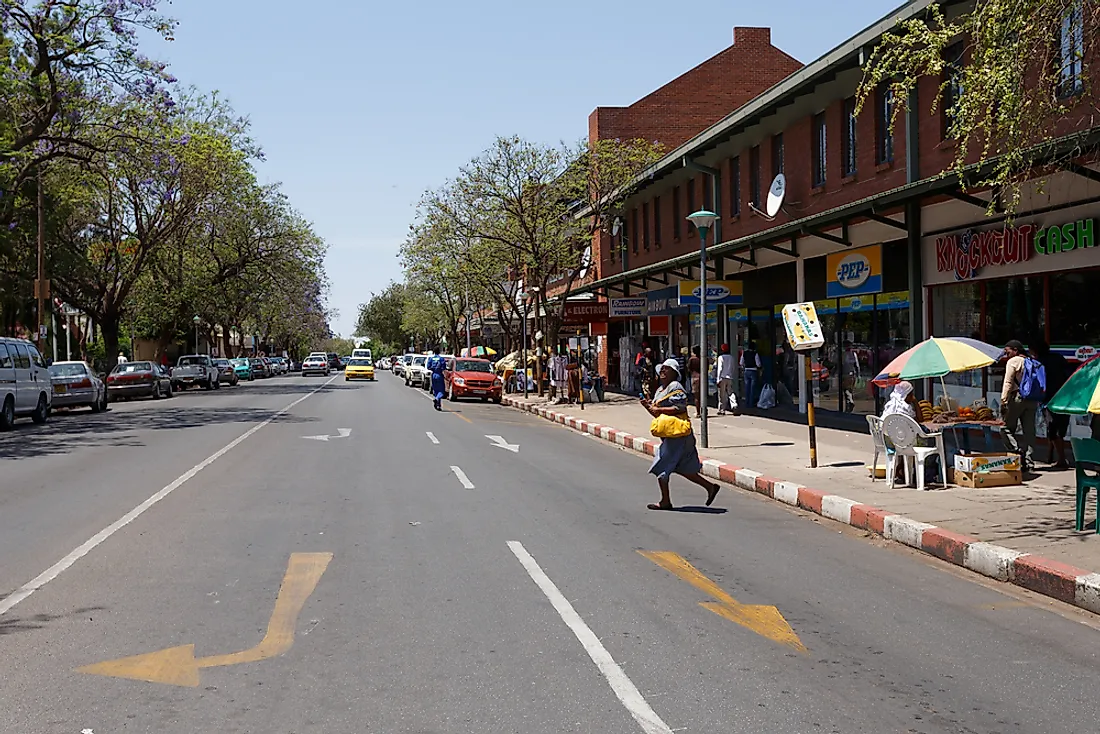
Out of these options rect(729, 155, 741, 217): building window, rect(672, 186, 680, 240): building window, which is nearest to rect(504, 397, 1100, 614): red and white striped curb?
rect(729, 155, 741, 217): building window

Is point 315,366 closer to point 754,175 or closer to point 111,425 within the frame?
point 111,425

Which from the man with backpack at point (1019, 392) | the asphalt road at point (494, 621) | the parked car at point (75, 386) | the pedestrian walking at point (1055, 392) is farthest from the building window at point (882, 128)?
the parked car at point (75, 386)

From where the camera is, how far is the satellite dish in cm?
2416

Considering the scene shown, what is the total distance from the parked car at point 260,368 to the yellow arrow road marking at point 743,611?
234ft

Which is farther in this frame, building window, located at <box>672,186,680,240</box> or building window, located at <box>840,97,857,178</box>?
building window, located at <box>672,186,680,240</box>

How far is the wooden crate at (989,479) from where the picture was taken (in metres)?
12.4

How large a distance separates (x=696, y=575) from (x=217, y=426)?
18456mm

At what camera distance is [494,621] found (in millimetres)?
6586

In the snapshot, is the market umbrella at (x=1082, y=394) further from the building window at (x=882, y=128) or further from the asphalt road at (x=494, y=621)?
the building window at (x=882, y=128)

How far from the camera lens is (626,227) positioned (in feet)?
134

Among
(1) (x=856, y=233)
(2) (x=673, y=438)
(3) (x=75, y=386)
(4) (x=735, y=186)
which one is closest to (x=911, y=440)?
(2) (x=673, y=438)

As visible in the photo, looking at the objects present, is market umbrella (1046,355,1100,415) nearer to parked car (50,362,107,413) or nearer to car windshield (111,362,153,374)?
parked car (50,362,107,413)

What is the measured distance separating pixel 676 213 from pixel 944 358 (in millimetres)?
21875

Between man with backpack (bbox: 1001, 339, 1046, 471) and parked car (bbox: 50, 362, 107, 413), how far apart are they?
85.6 ft
